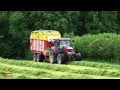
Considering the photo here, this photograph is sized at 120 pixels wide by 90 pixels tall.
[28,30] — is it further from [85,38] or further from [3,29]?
[85,38]

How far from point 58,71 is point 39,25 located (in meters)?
7.67

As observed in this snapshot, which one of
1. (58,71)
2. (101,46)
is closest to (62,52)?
(101,46)

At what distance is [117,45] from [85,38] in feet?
5.07

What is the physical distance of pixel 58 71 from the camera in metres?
11.7

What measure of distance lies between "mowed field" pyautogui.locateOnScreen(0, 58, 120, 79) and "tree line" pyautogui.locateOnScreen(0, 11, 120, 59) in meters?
2.63

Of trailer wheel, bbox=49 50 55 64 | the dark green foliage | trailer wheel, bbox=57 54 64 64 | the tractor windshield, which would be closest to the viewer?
trailer wheel, bbox=57 54 64 64

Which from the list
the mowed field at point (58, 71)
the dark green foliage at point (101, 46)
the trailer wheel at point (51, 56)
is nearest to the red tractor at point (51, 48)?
the trailer wheel at point (51, 56)

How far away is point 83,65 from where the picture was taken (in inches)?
518

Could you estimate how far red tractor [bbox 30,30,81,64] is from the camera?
14.0 m

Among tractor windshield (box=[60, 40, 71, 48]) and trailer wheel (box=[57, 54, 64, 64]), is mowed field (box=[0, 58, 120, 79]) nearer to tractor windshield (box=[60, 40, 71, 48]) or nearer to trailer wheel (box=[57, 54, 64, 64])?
trailer wheel (box=[57, 54, 64, 64])

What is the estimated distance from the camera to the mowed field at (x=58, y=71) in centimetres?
1011

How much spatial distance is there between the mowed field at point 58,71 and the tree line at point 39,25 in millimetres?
2626

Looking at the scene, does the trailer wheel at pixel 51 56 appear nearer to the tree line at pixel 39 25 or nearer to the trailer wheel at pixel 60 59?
the trailer wheel at pixel 60 59

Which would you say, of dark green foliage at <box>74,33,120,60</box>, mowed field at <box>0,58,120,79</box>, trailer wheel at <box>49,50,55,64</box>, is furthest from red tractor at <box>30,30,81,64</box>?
dark green foliage at <box>74,33,120,60</box>
